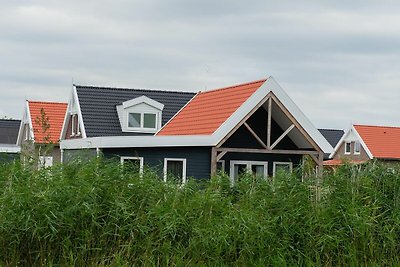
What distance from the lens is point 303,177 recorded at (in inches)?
412

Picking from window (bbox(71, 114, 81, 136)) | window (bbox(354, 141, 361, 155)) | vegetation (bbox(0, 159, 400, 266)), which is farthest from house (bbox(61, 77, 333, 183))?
window (bbox(354, 141, 361, 155))

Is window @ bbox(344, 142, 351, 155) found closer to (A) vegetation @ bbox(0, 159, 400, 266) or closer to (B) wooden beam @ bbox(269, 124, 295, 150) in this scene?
(B) wooden beam @ bbox(269, 124, 295, 150)

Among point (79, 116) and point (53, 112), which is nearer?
point (79, 116)

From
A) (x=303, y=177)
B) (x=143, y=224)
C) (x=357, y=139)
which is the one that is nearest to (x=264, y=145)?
(x=303, y=177)

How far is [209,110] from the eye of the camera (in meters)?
26.6

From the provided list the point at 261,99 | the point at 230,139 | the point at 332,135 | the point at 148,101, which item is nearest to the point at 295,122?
the point at 261,99

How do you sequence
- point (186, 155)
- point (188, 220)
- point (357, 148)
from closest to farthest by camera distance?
1. point (188, 220)
2. point (186, 155)
3. point (357, 148)

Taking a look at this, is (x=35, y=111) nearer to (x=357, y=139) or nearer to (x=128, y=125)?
(x=128, y=125)

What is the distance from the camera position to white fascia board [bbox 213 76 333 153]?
23672 mm

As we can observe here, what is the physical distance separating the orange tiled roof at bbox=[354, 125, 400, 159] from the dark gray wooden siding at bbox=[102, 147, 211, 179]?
97.5 ft

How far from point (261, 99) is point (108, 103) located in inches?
426

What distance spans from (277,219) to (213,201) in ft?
2.77

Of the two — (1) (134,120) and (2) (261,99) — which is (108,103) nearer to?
(1) (134,120)

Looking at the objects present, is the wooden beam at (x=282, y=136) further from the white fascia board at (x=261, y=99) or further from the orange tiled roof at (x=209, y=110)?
the orange tiled roof at (x=209, y=110)
